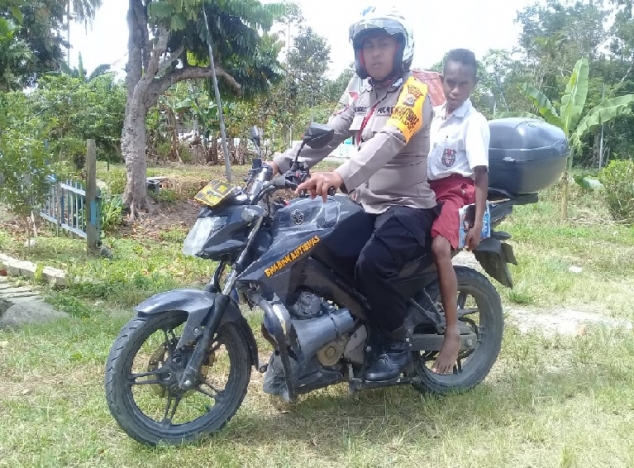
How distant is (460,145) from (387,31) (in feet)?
3.05

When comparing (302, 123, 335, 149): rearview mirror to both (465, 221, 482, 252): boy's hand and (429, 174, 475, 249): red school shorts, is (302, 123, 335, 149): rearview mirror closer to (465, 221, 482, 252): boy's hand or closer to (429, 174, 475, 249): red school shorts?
(429, 174, 475, 249): red school shorts

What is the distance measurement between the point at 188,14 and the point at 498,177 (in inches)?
293

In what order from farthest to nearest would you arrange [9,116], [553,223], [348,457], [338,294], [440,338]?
[553,223] → [9,116] → [440,338] → [338,294] → [348,457]

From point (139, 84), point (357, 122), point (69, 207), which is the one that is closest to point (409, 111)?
point (357, 122)

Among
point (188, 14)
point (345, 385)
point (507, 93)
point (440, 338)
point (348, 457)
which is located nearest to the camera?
point (348, 457)

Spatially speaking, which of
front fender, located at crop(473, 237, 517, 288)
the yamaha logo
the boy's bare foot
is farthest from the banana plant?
the yamaha logo

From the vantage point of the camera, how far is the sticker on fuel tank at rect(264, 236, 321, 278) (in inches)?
117

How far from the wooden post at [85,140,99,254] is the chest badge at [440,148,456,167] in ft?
17.9

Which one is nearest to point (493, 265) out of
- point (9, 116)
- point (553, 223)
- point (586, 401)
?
point (586, 401)

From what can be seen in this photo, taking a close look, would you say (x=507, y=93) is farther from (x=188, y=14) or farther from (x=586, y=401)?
(x=586, y=401)

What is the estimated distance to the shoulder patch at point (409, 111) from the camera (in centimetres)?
303

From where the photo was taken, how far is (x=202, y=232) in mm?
2953

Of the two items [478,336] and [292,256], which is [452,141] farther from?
[292,256]

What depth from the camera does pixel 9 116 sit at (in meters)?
8.45
